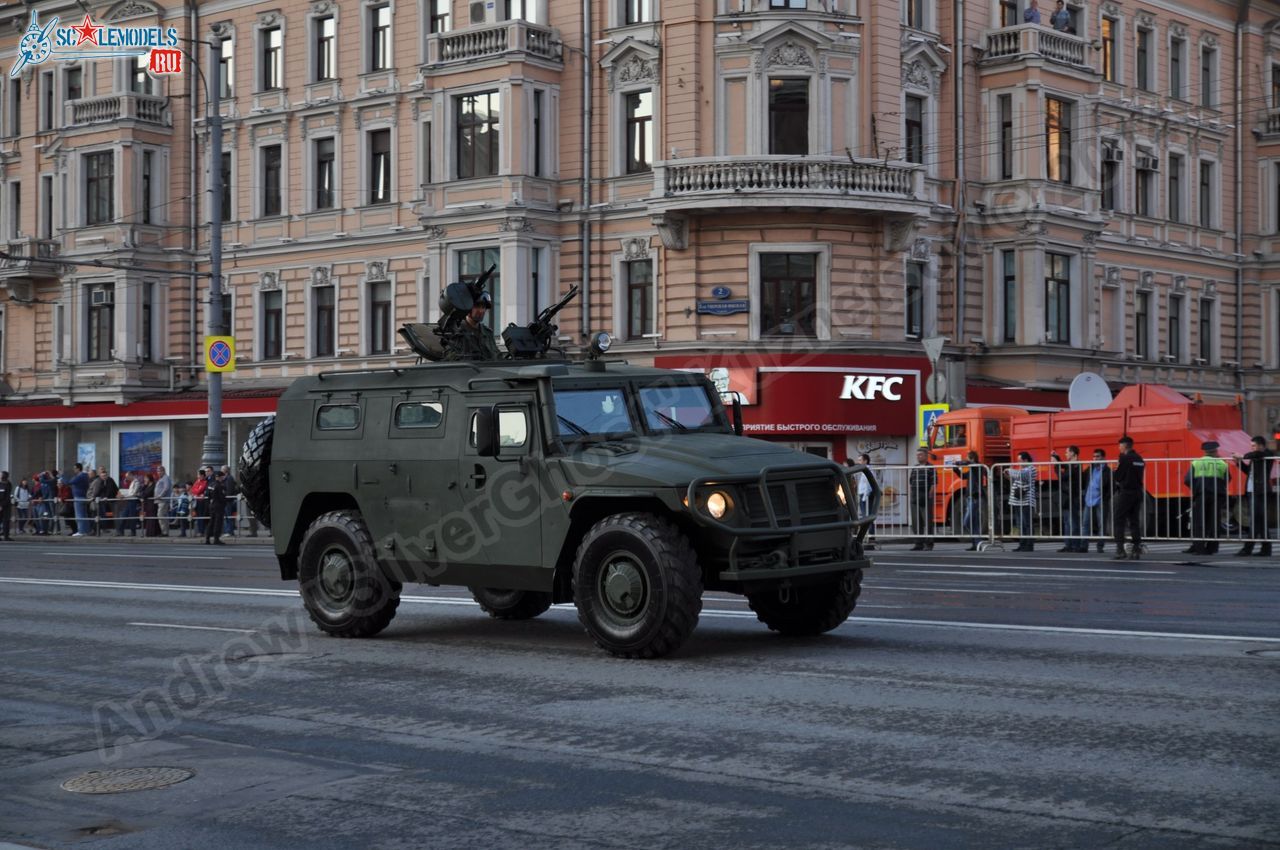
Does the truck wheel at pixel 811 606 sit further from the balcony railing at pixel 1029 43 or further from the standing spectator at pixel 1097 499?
the balcony railing at pixel 1029 43

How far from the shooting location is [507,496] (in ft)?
40.4

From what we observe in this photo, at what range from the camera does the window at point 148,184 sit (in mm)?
49781

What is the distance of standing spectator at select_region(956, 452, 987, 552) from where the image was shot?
2823cm

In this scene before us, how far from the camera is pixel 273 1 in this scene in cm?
4775

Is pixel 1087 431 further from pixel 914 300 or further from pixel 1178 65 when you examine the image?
pixel 1178 65

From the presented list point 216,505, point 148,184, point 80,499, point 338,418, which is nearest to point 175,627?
point 338,418

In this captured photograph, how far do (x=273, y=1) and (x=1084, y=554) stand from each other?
30.9m

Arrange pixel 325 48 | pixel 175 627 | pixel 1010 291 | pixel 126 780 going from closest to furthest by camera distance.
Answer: pixel 126 780 → pixel 175 627 → pixel 1010 291 → pixel 325 48

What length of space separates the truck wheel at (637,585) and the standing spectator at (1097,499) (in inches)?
654

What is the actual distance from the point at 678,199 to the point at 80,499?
17.8 meters

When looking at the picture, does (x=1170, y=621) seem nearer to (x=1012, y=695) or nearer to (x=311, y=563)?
(x=1012, y=695)

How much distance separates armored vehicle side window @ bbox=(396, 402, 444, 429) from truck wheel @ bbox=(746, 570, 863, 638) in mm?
2787

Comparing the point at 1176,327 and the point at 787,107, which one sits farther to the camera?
the point at 1176,327

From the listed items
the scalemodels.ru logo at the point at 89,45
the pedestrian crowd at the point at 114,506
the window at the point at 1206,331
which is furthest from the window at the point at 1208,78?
the pedestrian crowd at the point at 114,506
